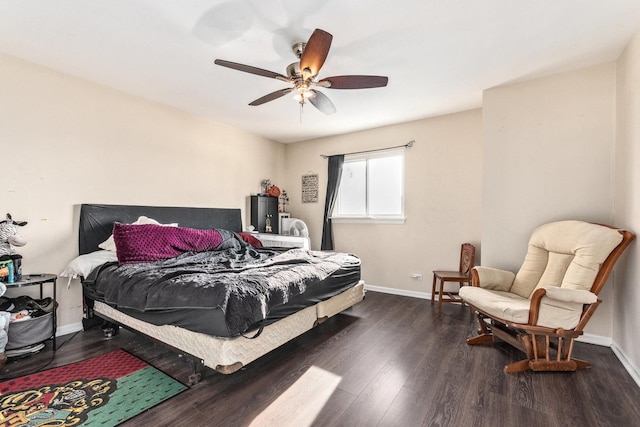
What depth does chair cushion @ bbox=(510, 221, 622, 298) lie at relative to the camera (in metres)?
2.11

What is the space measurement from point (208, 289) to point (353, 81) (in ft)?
6.18

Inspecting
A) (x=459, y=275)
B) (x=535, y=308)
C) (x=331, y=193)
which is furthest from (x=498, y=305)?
(x=331, y=193)

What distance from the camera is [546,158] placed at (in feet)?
9.19

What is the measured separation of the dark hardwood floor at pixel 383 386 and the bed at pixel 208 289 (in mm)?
190

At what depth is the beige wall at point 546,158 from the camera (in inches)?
102

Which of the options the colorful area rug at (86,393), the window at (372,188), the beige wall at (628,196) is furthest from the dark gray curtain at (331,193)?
the beige wall at (628,196)

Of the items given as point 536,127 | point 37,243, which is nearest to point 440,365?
point 536,127

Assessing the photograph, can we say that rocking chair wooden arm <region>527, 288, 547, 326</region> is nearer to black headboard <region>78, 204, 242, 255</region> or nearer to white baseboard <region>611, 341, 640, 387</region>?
white baseboard <region>611, 341, 640, 387</region>

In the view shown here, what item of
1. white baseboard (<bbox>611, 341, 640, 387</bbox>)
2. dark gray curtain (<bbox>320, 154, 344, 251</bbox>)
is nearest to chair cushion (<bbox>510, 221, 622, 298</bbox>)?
white baseboard (<bbox>611, 341, 640, 387</bbox>)

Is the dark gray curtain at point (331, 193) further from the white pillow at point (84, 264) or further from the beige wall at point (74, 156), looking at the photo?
the white pillow at point (84, 264)

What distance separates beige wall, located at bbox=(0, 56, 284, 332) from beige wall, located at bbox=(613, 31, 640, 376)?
14.9ft

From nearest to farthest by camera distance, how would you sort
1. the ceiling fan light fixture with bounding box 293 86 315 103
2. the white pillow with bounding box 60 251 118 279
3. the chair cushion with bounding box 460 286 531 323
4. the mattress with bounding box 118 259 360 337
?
the mattress with bounding box 118 259 360 337
the chair cushion with bounding box 460 286 531 323
the ceiling fan light fixture with bounding box 293 86 315 103
the white pillow with bounding box 60 251 118 279

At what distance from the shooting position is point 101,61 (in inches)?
102

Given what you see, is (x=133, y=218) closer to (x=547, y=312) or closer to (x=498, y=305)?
(x=498, y=305)
